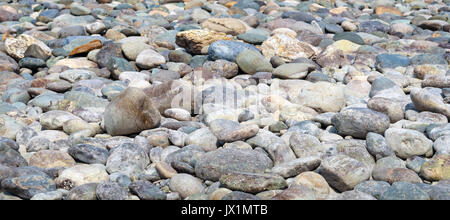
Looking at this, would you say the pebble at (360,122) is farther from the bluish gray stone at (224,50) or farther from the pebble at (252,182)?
the bluish gray stone at (224,50)

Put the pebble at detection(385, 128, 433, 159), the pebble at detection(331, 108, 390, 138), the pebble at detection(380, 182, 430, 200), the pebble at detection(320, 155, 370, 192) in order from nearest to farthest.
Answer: the pebble at detection(380, 182, 430, 200) < the pebble at detection(320, 155, 370, 192) < the pebble at detection(385, 128, 433, 159) < the pebble at detection(331, 108, 390, 138)

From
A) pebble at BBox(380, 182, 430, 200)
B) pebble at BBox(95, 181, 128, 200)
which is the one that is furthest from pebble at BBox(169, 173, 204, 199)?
pebble at BBox(380, 182, 430, 200)

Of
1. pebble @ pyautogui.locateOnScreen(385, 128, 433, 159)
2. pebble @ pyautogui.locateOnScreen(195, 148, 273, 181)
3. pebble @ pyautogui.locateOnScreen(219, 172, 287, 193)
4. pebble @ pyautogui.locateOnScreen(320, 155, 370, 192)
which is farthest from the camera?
pebble @ pyautogui.locateOnScreen(385, 128, 433, 159)

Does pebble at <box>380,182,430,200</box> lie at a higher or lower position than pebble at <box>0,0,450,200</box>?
higher

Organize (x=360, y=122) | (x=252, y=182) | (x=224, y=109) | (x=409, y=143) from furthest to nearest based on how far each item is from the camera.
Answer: (x=224, y=109)
(x=360, y=122)
(x=409, y=143)
(x=252, y=182)

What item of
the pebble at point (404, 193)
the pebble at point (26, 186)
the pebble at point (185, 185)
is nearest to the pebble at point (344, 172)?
the pebble at point (404, 193)

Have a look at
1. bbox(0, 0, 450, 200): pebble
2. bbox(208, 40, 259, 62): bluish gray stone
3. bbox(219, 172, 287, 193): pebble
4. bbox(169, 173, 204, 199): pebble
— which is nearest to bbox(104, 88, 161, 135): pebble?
bbox(0, 0, 450, 200): pebble

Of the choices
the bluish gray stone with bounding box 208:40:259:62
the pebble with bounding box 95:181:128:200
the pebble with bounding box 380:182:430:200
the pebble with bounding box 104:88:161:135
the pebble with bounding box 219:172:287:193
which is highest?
the pebble with bounding box 380:182:430:200

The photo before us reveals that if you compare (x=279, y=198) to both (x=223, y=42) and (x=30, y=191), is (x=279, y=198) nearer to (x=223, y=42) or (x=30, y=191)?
(x=30, y=191)

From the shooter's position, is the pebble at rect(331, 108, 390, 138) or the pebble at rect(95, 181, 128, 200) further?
the pebble at rect(331, 108, 390, 138)

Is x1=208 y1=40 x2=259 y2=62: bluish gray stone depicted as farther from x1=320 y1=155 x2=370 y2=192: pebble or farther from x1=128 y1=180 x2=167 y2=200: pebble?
x1=128 y1=180 x2=167 y2=200: pebble

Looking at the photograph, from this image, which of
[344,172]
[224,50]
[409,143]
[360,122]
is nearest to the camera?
[344,172]

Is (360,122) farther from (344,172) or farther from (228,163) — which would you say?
(228,163)

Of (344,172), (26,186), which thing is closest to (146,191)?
(26,186)
